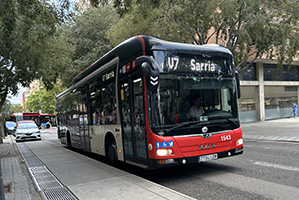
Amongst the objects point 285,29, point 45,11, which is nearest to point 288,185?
point 45,11

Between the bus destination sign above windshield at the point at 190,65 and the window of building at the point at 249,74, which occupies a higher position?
the window of building at the point at 249,74

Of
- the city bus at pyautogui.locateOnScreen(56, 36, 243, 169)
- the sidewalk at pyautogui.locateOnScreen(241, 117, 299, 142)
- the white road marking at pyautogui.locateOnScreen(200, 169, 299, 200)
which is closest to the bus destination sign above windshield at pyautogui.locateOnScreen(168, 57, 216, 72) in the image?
the city bus at pyautogui.locateOnScreen(56, 36, 243, 169)

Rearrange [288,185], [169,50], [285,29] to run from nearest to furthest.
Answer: [288,185], [169,50], [285,29]

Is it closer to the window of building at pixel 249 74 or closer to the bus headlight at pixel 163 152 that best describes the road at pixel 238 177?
the bus headlight at pixel 163 152

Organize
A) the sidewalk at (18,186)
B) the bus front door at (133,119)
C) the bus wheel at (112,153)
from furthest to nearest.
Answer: the bus wheel at (112,153), the bus front door at (133,119), the sidewalk at (18,186)

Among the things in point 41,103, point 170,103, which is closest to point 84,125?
point 170,103

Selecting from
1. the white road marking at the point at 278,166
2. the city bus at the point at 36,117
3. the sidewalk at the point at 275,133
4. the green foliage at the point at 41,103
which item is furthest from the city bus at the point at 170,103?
the green foliage at the point at 41,103

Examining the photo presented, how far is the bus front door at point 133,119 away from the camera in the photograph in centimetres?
589

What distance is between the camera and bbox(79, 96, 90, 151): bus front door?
9.91 m

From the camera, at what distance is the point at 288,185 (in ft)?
17.1

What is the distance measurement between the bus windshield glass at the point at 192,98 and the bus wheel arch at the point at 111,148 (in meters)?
2.37

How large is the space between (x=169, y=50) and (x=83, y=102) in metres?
5.34

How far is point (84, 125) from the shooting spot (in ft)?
33.5

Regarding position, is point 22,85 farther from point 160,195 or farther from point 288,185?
point 288,185
